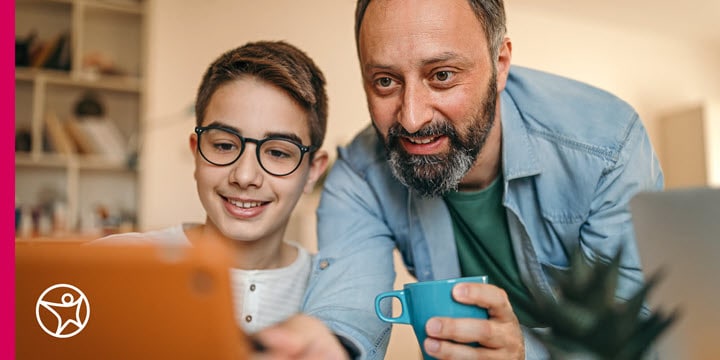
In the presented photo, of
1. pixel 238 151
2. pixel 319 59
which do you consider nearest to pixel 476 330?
pixel 238 151

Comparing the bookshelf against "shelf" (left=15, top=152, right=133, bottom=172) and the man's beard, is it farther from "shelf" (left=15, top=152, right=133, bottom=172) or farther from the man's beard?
the man's beard

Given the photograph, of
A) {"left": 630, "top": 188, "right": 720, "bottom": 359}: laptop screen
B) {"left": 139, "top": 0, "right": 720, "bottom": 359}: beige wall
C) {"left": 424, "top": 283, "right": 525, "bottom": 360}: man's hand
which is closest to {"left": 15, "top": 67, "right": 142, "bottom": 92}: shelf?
{"left": 139, "top": 0, "right": 720, "bottom": 359}: beige wall

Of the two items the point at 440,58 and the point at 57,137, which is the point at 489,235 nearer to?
the point at 440,58

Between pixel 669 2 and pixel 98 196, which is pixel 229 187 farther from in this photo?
pixel 669 2

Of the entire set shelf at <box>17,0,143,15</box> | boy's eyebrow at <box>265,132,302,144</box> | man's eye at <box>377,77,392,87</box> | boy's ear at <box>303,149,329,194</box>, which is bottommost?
boy's ear at <box>303,149,329,194</box>

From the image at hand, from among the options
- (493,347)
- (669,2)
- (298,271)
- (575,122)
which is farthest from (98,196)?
(669,2)

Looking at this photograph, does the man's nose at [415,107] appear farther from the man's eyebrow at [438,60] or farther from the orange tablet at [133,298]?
the orange tablet at [133,298]

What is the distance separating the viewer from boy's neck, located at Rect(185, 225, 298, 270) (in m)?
1.04

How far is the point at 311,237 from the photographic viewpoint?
3012 mm

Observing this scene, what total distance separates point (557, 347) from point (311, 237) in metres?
2.63

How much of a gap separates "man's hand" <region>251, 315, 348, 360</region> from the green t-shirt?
55 centimetres

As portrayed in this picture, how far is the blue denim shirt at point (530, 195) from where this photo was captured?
3.48 ft

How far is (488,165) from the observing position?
3.91 feet

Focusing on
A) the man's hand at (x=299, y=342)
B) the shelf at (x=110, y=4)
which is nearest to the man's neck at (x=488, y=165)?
the man's hand at (x=299, y=342)
